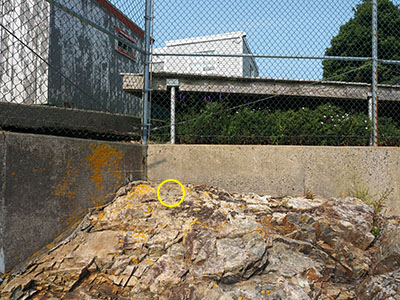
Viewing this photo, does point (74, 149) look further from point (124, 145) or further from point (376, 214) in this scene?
point (376, 214)

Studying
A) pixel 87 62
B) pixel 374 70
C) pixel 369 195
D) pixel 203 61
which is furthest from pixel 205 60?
pixel 369 195

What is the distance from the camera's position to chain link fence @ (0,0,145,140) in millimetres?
3432

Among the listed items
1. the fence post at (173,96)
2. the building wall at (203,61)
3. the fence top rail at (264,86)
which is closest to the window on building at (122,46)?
the building wall at (203,61)

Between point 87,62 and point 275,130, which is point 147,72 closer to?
point 275,130

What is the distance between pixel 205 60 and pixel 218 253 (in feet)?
15.3

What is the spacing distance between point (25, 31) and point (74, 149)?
4.06 metres

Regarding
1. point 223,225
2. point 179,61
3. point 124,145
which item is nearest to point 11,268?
point 124,145

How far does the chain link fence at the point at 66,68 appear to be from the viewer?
3.43m

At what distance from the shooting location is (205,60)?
6.42m

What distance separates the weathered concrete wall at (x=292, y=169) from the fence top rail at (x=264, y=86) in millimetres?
1119

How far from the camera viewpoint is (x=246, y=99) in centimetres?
483

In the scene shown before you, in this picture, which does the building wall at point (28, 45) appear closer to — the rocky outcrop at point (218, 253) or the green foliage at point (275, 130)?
the green foliage at point (275, 130)

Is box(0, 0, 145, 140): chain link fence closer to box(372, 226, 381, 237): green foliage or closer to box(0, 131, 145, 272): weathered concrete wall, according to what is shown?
box(0, 131, 145, 272): weathered concrete wall

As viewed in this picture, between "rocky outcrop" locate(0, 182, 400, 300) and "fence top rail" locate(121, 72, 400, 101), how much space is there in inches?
68.0
